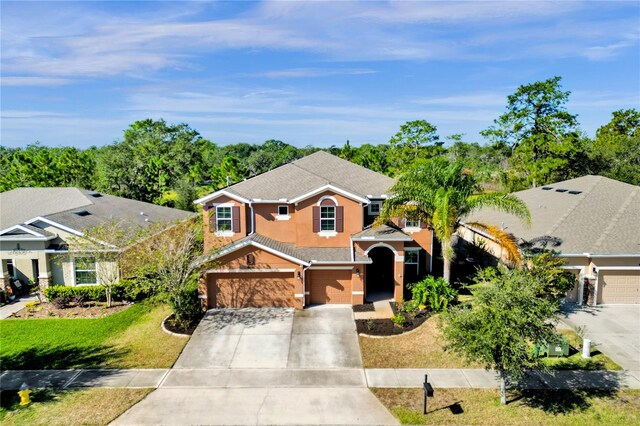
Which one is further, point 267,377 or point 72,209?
point 72,209

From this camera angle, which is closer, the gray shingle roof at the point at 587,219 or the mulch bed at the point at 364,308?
the mulch bed at the point at 364,308

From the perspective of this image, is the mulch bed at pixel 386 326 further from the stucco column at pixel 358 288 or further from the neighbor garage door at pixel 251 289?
the neighbor garage door at pixel 251 289

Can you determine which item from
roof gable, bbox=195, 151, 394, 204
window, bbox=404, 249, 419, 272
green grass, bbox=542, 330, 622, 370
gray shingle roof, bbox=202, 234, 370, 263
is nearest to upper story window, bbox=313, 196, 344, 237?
roof gable, bbox=195, 151, 394, 204

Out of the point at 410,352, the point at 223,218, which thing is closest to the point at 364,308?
the point at 410,352

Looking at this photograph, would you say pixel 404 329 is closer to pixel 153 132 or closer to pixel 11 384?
pixel 11 384

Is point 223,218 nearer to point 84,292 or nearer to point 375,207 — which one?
point 84,292

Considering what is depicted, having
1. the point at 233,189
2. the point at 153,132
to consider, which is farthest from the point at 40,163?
the point at 233,189

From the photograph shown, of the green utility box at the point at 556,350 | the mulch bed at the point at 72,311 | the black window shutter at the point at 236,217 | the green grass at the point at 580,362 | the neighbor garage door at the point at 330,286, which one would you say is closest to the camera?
the green grass at the point at 580,362

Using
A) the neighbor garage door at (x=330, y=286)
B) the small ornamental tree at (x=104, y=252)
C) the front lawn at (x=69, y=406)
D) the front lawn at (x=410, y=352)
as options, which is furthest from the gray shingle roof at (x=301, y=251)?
the front lawn at (x=69, y=406)
